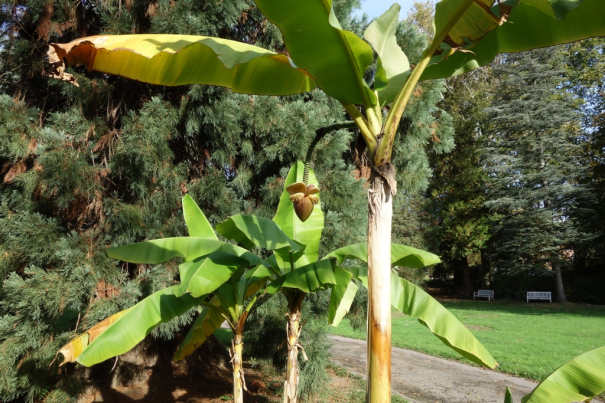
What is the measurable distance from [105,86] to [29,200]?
183cm

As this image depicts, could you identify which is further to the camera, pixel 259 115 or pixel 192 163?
pixel 192 163

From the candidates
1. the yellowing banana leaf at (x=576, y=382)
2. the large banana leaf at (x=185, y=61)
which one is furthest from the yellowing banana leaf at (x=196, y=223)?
the yellowing banana leaf at (x=576, y=382)

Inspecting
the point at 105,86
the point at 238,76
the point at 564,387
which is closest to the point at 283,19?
the point at 238,76

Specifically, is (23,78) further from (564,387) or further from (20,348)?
(564,387)

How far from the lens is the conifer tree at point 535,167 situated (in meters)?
19.8

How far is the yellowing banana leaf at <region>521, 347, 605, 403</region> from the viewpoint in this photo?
2.18 meters

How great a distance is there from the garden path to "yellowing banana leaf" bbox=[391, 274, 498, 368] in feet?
12.3

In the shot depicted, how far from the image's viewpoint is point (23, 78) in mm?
6379

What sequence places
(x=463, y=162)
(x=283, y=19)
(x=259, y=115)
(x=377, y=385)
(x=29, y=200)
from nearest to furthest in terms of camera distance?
(x=377, y=385) → (x=283, y=19) → (x=29, y=200) → (x=259, y=115) → (x=463, y=162)

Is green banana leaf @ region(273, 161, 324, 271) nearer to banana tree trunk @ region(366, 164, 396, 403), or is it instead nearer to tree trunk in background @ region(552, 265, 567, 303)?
banana tree trunk @ region(366, 164, 396, 403)

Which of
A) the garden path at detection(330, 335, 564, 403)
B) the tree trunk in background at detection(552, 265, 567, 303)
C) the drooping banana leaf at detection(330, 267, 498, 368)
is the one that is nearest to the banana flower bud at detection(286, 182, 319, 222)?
the drooping banana leaf at detection(330, 267, 498, 368)

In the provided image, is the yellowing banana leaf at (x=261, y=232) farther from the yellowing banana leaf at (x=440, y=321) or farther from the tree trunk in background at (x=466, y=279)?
the tree trunk in background at (x=466, y=279)

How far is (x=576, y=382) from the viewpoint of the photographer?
2.23 metres

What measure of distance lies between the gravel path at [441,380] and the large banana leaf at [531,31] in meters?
5.64
